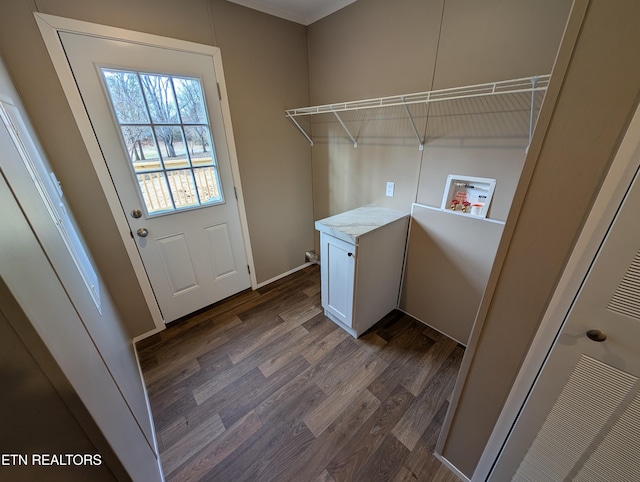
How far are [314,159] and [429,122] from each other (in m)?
1.26

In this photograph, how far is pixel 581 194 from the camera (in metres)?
0.61

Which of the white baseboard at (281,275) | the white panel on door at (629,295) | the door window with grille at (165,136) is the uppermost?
the door window with grille at (165,136)

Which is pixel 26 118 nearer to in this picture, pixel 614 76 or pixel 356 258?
pixel 356 258

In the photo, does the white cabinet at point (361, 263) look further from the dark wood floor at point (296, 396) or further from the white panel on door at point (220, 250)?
the white panel on door at point (220, 250)

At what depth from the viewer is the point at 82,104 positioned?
142 cm

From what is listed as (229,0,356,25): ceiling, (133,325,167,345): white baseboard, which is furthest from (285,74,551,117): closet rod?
(133,325,167,345): white baseboard

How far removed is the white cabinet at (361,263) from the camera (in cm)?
167

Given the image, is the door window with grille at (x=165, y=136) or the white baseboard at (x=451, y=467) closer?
the white baseboard at (x=451, y=467)

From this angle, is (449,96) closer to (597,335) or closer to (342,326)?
(597,335)

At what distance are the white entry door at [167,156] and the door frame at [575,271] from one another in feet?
7.06

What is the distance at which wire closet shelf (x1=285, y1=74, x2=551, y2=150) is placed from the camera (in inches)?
45.0

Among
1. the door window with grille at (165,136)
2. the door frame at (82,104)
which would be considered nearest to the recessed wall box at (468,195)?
the door frame at (82,104)

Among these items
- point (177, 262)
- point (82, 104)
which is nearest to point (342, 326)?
point (177, 262)

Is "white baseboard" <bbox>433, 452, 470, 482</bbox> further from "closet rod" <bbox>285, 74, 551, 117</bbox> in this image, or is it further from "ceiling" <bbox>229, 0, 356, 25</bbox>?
"ceiling" <bbox>229, 0, 356, 25</bbox>
